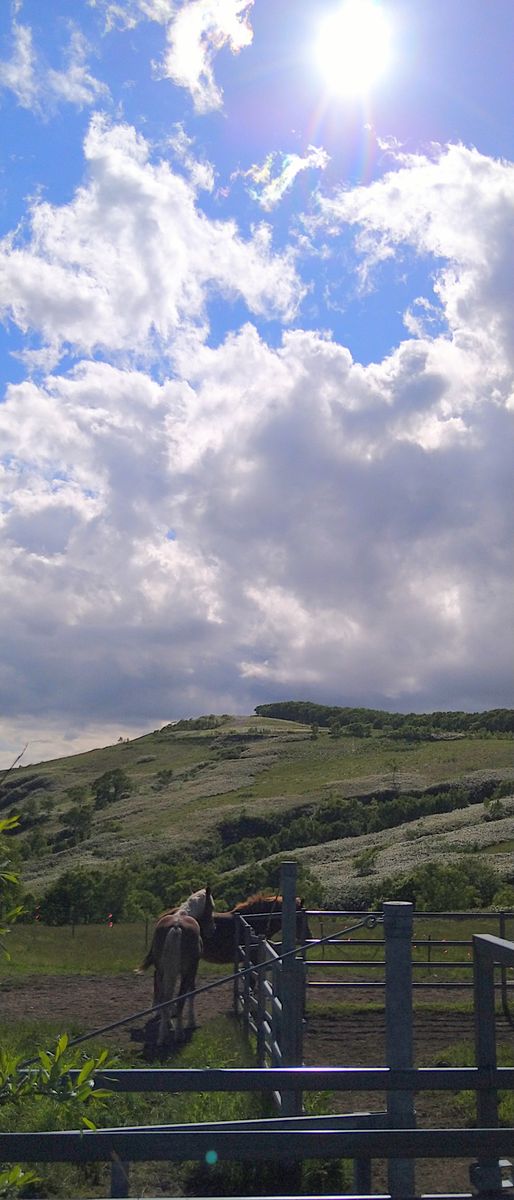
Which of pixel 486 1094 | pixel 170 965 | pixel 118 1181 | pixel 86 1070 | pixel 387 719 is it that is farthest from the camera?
pixel 387 719

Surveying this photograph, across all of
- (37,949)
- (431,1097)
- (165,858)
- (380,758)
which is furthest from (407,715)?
(431,1097)

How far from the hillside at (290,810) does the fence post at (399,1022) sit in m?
29.5

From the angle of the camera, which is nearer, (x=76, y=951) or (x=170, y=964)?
(x=170, y=964)

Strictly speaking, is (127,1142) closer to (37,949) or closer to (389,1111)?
(389,1111)

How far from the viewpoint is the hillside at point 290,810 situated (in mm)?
46031

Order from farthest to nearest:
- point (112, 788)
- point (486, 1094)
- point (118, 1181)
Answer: point (112, 788) → point (486, 1094) → point (118, 1181)

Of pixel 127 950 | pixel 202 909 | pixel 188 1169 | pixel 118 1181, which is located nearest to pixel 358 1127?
pixel 118 1181

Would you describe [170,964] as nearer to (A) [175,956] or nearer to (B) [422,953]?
(A) [175,956]

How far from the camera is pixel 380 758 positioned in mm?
95312

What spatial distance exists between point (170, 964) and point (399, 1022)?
26.6ft

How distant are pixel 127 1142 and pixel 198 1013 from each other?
11025mm

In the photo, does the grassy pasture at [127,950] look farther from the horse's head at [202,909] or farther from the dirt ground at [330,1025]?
the horse's head at [202,909]

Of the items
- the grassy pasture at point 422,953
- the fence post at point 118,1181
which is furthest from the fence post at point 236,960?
the fence post at point 118,1181

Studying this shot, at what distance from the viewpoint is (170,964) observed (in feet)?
36.9
